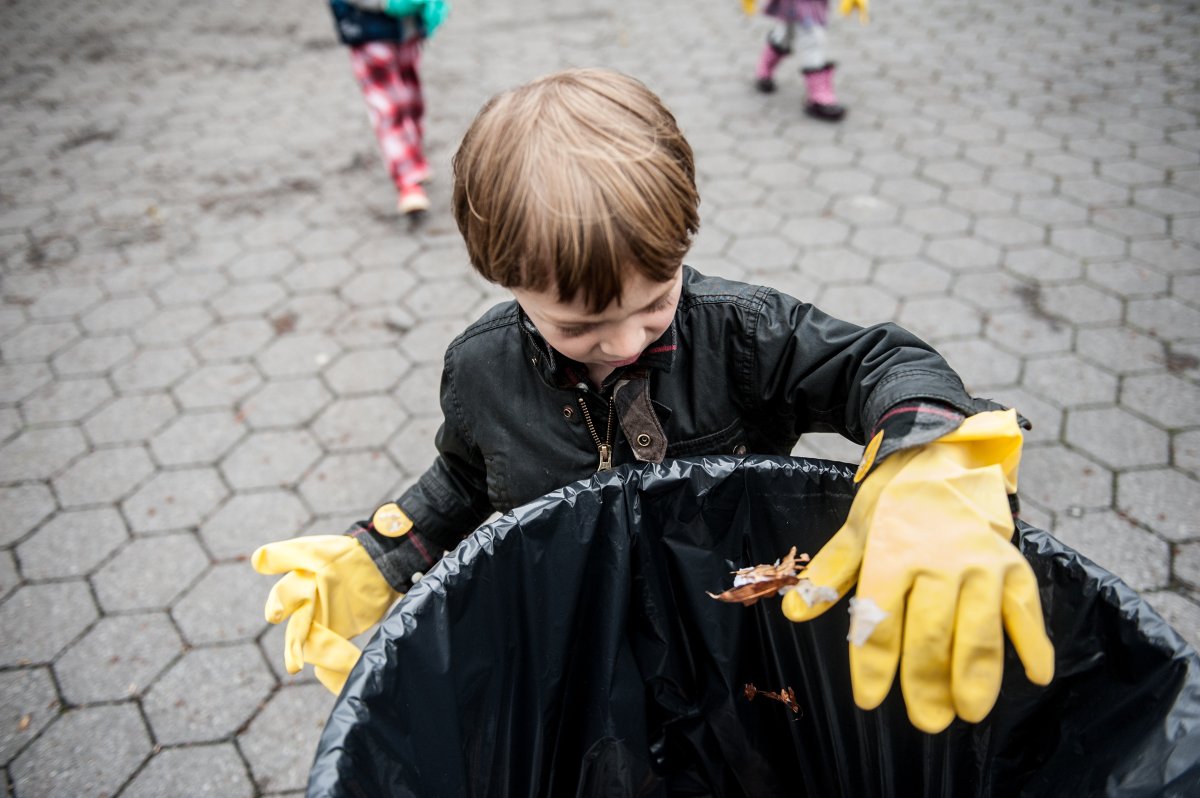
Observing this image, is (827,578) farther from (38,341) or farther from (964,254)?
(38,341)

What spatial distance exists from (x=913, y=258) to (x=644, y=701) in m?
2.33

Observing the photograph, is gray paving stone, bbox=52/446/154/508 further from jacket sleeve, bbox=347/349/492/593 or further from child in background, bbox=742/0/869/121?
child in background, bbox=742/0/869/121

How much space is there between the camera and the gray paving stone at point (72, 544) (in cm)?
217

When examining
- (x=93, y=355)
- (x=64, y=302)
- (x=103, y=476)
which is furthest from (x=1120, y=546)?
(x=64, y=302)

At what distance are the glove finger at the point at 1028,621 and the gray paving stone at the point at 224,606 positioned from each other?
1797mm

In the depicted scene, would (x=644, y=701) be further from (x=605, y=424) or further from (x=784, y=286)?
(x=784, y=286)

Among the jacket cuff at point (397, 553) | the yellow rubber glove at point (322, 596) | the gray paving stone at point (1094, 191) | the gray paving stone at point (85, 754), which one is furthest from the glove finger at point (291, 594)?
the gray paving stone at point (1094, 191)

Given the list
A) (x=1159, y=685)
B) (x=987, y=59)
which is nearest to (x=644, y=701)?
(x=1159, y=685)

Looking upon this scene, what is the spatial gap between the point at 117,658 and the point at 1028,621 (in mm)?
2050

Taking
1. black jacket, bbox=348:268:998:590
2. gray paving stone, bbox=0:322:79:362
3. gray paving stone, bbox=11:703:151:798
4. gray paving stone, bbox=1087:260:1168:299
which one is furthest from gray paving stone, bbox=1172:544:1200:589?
gray paving stone, bbox=0:322:79:362

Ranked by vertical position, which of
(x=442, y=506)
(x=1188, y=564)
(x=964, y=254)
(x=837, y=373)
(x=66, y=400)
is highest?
(x=837, y=373)

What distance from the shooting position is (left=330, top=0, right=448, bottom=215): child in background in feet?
10.5

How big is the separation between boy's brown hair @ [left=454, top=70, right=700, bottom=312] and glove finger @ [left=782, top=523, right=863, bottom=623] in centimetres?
36

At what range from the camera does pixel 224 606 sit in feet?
6.73
